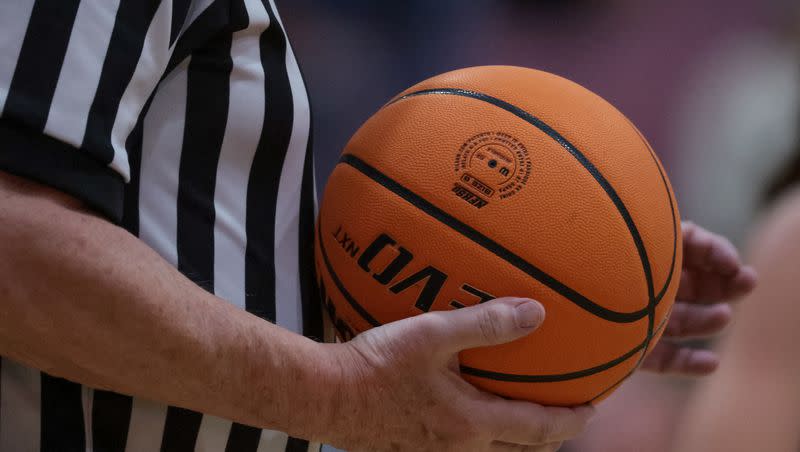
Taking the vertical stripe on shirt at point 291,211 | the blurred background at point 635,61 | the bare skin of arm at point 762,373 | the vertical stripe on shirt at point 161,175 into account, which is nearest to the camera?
the vertical stripe on shirt at point 161,175

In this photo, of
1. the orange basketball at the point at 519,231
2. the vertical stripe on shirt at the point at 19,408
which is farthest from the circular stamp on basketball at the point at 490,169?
the vertical stripe on shirt at the point at 19,408

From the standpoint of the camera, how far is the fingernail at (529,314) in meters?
1.01

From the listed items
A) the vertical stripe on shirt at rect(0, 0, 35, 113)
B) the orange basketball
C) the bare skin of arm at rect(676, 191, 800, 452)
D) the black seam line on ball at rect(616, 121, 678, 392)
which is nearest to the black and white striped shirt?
the vertical stripe on shirt at rect(0, 0, 35, 113)

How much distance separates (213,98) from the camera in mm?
1123

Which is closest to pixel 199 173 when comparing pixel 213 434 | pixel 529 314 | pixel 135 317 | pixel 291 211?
pixel 291 211

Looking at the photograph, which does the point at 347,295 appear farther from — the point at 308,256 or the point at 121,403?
the point at 121,403

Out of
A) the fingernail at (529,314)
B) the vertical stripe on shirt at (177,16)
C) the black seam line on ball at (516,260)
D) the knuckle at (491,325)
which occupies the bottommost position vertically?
the knuckle at (491,325)

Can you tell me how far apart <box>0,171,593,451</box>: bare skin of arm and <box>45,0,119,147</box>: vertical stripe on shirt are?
0.25 feet

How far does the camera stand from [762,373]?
5.48 ft

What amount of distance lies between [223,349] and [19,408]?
36 centimetres

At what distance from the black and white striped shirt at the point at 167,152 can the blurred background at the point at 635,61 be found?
7.95 ft

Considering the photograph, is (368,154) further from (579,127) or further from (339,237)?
(579,127)

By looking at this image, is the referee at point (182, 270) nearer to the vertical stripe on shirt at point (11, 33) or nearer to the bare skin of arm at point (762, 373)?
the vertical stripe on shirt at point (11, 33)

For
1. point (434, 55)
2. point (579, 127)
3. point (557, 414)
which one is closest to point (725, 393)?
point (557, 414)
